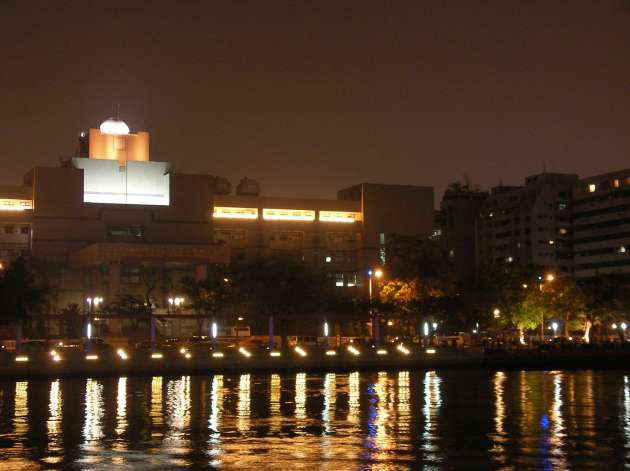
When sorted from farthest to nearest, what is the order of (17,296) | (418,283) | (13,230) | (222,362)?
(13,230), (418,283), (17,296), (222,362)

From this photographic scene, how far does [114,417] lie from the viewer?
3944 centimetres

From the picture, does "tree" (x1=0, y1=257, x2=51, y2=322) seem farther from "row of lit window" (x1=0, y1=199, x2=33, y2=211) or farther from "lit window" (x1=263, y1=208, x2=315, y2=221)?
"lit window" (x1=263, y1=208, x2=315, y2=221)

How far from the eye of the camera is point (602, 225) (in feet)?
541

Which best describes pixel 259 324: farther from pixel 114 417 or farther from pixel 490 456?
pixel 490 456

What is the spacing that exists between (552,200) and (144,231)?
8528 cm

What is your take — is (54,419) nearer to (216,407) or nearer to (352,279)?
(216,407)

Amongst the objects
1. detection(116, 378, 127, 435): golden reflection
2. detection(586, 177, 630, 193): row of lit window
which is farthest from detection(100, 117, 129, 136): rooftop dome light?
detection(586, 177, 630, 193): row of lit window

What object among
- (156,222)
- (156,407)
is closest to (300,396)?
(156,407)

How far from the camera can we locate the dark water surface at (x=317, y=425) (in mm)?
27953

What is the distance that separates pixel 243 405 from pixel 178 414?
4594 millimetres

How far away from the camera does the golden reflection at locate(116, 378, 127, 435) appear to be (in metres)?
35.9

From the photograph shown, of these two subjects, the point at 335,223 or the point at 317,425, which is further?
the point at 335,223

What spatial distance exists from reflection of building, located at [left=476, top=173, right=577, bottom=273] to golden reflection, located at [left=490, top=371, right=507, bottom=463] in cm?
11825

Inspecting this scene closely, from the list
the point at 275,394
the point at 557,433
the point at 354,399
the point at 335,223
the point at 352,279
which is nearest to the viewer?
the point at 557,433
